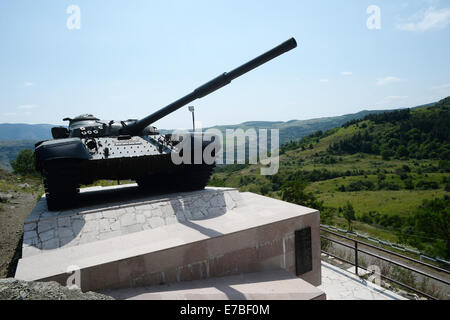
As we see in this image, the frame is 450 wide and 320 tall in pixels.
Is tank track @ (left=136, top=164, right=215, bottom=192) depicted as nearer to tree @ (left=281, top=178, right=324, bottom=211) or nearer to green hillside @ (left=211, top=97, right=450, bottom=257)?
tree @ (left=281, top=178, right=324, bottom=211)

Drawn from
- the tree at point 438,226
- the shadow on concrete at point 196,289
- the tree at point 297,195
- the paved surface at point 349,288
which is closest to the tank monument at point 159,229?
the shadow on concrete at point 196,289

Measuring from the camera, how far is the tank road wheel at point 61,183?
18.5 ft

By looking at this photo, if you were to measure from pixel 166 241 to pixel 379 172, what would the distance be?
70.9 metres

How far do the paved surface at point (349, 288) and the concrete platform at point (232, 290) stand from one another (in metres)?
2.27

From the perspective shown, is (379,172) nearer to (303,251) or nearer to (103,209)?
(303,251)

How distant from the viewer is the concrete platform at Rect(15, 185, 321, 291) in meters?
4.04

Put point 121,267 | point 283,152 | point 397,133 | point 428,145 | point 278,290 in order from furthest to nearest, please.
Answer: point 283,152, point 397,133, point 428,145, point 278,290, point 121,267

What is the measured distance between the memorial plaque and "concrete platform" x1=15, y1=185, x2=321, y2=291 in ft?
0.33

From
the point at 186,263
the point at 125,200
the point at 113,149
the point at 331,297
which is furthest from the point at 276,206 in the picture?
the point at 113,149

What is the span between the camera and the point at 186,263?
4535 millimetres

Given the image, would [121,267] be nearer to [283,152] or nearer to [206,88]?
[206,88]

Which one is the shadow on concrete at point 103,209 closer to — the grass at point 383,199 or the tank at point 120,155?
the tank at point 120,155
